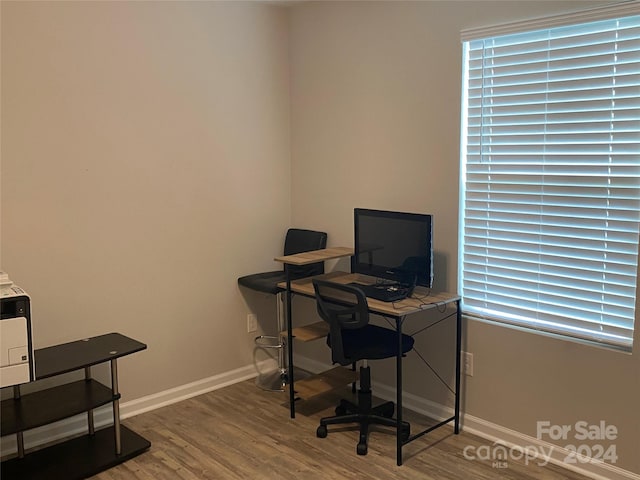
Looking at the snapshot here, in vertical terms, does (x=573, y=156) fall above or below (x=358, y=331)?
above

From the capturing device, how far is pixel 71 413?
286 cm

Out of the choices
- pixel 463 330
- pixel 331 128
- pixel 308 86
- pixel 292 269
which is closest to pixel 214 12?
pixel 308 86

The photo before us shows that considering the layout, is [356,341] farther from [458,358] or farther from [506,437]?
[506,437]

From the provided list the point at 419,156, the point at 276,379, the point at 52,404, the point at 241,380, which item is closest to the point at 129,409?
the point at 52,404

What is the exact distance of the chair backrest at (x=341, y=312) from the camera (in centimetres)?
296

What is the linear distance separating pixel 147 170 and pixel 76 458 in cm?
166

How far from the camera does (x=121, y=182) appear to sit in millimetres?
3422

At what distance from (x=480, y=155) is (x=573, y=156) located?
51cm

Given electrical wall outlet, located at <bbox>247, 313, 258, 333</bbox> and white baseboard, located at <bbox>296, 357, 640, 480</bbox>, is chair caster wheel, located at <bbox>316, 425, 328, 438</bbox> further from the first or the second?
electrical wall outlet, located at <bbox>247, 313, 258, 333</bbox>

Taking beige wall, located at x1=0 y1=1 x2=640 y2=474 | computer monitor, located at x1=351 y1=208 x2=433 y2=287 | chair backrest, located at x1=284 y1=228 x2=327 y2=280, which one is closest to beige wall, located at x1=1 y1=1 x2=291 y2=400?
beige wall, located at x1=0 y1=1 x2=640 y2=474

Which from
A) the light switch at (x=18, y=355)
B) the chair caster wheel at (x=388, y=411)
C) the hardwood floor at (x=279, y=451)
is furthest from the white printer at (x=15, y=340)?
the chair caster wheel at (x=388, y=411)

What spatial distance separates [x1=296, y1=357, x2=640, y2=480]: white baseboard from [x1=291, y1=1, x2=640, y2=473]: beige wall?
4 centimetres

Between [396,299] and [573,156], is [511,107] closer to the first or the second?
[573,156]

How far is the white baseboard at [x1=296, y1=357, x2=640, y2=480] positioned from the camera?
109 inches
